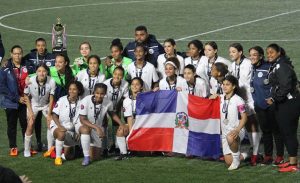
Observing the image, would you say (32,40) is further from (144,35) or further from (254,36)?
(144,35)

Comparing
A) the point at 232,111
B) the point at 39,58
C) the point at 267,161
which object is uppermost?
the point at 39,58

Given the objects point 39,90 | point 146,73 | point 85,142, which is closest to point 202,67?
point 146,73

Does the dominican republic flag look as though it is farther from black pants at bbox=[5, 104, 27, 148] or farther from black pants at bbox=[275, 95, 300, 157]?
black pants at bbox=[5, 104, 27, 148]

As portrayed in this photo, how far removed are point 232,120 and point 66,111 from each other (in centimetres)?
271

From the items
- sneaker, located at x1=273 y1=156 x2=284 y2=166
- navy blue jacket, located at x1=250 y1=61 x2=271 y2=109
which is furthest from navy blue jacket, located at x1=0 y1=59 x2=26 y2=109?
sneaker, located at x1=273 y1=156 x2=284 y2=166

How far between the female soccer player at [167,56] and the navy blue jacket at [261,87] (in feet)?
5.56

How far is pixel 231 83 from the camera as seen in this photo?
13344 millimetres

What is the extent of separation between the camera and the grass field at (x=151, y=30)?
13.2 metres

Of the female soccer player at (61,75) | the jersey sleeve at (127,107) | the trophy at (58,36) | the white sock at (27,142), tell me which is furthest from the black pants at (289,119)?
the trophy at (58,36)

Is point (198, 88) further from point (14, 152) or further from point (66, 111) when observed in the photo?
point (14, 152)

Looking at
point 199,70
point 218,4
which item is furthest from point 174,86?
point 218,4

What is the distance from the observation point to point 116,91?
1451 cm

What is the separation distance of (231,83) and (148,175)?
75.2 inches

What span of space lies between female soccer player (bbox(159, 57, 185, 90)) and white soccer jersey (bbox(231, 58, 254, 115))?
0.94 meters
